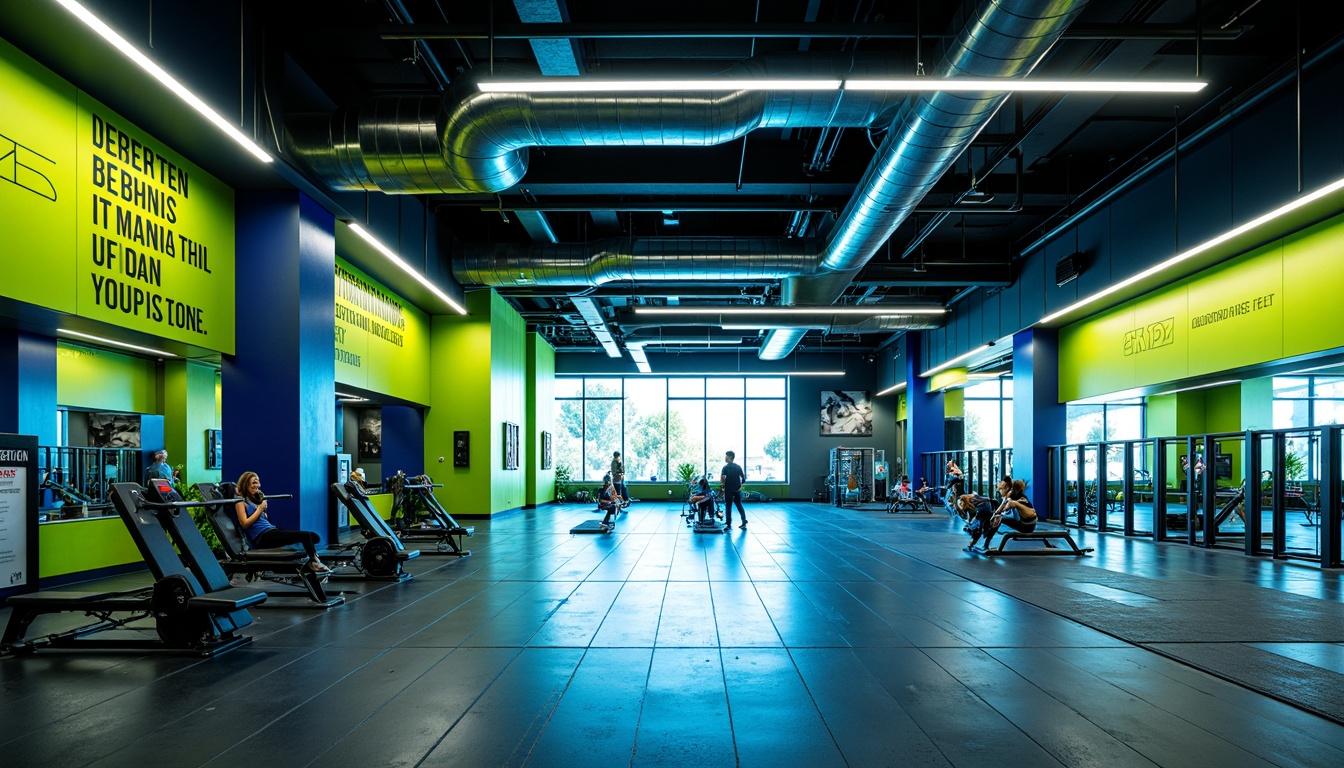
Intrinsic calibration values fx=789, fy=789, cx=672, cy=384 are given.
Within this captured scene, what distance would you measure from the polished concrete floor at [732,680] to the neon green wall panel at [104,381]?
778cm

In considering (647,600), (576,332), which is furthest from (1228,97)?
(576,332)

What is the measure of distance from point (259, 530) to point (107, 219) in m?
2.90

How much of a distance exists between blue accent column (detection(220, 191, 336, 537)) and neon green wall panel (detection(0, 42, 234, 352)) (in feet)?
0.66

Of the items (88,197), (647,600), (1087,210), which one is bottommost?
(647,600)

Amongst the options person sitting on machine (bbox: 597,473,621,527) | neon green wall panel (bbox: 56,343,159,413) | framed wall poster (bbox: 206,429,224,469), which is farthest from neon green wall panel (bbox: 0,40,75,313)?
person sitting on machine (bbox: 597,473,621,527)

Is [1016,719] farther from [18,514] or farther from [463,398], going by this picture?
[463,398]

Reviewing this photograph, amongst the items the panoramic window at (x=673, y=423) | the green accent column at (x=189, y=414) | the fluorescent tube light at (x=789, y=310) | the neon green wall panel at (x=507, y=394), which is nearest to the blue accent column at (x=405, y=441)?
the neon green wall panel at (x=507, y=394)

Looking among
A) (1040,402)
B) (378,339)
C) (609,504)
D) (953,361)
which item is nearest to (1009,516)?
(1040,402)

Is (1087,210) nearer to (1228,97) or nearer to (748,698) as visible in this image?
(1228,97)

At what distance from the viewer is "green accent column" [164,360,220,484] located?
1232 centimetres

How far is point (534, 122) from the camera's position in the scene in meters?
6.96

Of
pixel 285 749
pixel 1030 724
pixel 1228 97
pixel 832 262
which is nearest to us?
pixel 285 749

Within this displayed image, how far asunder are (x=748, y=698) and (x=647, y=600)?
2.72 meters

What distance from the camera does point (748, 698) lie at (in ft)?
12.2
